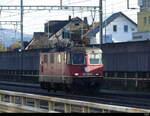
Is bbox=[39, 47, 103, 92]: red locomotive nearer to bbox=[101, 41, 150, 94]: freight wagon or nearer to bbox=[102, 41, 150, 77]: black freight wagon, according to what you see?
bbox=[101, 41, 150, 94]: freight wagon

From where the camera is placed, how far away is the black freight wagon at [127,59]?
35594 millimetres

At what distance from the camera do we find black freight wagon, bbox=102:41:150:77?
35.6 meters

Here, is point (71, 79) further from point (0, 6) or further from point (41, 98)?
point (0, 6)

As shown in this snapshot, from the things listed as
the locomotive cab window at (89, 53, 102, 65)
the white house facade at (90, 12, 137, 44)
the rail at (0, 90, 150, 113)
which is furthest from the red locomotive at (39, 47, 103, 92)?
the white house facade at (90, 12, 137, 44)

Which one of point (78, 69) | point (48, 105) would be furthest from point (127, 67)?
point (48, 105)

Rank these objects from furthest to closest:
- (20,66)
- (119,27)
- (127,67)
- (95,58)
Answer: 1. (119,27)
2. (20,66)
3. (127,67)
4. (95,58)

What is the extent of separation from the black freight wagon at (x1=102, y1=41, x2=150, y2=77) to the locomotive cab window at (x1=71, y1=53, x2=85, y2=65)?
4.29m

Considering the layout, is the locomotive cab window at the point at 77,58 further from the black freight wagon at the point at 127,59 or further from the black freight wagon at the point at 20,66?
the black freight wagon at the point at 20,66

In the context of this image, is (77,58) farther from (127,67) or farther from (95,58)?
(127,67)

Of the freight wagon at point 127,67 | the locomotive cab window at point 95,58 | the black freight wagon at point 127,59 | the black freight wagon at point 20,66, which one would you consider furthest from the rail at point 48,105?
the black freight wagon at point 20,66

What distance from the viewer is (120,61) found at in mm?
38500

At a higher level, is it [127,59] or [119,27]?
[119,27]

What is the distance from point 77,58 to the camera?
33.8 metres

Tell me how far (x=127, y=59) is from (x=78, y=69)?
559 cm
